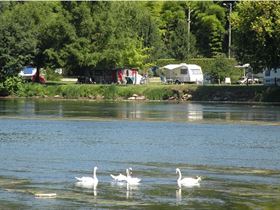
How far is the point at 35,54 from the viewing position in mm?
106500

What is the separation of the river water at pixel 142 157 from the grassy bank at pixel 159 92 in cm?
1837

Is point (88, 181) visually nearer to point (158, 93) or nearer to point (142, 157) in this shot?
point (142, 157)

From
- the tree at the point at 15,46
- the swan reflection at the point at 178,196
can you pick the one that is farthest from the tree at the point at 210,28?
the swan reflection at the point at 178,196

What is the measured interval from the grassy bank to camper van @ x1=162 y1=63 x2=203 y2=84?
11.0 m

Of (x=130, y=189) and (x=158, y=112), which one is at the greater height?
(x=158, y=112)

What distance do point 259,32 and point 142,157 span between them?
156 feet

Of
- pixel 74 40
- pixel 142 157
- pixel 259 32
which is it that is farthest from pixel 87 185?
pixel 74 40

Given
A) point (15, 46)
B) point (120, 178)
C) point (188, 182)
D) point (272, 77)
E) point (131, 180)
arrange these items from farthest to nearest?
1. point (15, 46)
2. point (272, 77)
3. point (120, 178)
4. point (131, 180)
5. point (188, 182)

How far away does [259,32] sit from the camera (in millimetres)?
84312

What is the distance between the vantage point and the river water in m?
26.8

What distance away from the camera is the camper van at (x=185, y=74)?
108 m

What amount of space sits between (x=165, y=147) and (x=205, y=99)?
4956 centimetres

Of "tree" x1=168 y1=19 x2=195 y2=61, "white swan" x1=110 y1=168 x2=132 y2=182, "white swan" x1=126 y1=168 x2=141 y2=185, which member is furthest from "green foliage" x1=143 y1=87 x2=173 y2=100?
"white swan" x1=126 y1=168 x2=141 y2=185

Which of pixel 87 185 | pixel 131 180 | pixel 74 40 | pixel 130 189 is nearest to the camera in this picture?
pixel 130 189
